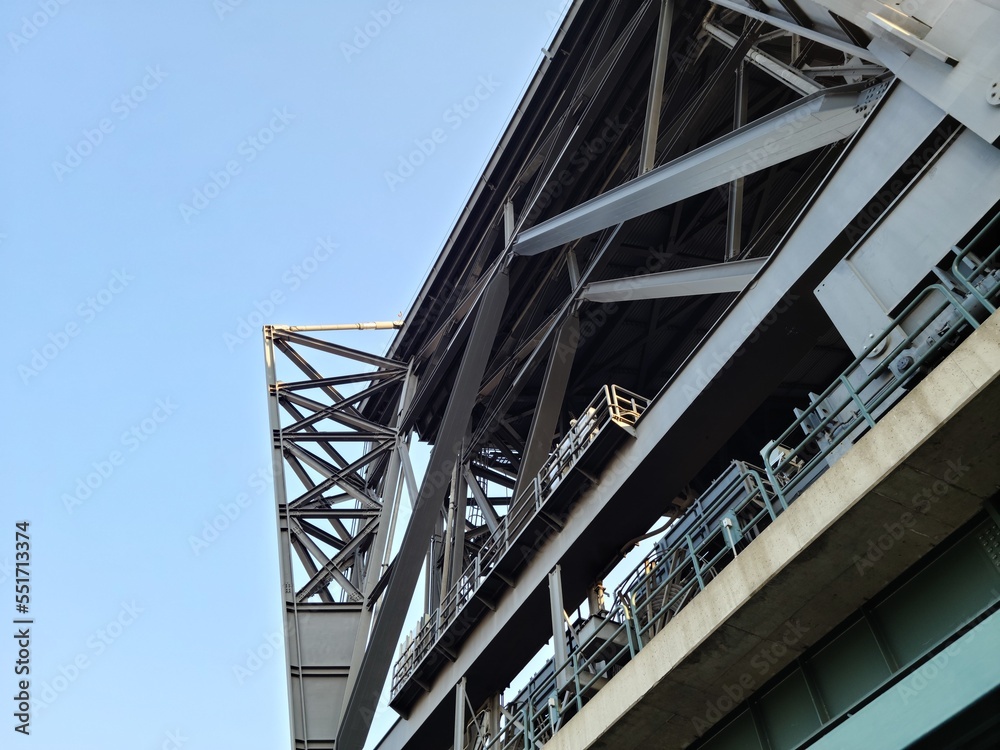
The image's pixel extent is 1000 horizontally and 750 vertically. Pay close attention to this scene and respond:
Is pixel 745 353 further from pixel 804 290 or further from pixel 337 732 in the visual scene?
pixel 337 732

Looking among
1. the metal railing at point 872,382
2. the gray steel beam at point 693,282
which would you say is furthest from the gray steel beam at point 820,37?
the metal railing at point 872,382

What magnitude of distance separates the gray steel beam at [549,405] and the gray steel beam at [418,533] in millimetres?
1625

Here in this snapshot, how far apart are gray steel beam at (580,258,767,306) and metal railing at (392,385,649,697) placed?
70.1 inches

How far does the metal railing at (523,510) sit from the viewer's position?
1343 centimetres

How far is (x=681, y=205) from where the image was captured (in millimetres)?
19578

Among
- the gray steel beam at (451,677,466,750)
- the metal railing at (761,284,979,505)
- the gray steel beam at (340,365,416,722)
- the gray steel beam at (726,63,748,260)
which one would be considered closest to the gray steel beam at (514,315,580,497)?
the gray steel beam at (451,677,466,750)

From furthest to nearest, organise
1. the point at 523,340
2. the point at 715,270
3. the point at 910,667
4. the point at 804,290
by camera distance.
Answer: the point at 523,340, the point at 715,270, the point at 804,290, the point at 910,667

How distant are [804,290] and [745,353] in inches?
46.7

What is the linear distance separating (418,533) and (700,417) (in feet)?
24.5

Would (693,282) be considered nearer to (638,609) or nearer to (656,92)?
(656,92)

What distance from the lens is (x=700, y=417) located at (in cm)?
1168

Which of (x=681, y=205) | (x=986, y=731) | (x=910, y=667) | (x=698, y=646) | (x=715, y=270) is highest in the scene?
(x=681, y=205)

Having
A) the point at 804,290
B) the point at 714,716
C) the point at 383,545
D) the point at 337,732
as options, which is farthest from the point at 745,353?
the point at 383,545

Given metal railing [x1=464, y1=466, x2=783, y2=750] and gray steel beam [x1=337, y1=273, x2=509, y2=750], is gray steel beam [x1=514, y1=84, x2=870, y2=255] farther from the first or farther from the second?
gray steel beam [x1=337, y1=273, x2=509, y2=750]
